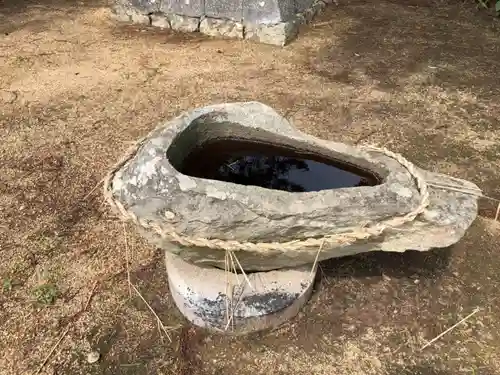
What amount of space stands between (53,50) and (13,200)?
2.26 m

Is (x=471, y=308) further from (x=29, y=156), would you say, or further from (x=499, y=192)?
(x=29, y=156)

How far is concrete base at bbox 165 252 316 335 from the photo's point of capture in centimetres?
229

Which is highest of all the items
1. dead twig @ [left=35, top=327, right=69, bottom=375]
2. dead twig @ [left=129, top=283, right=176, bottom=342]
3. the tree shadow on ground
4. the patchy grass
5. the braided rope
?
the braided rope

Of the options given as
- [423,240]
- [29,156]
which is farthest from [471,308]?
[29,156]

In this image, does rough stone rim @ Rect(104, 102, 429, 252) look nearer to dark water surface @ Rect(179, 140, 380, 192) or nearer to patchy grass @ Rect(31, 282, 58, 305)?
dark water surface @ Rect(179, 140, 380, 192)

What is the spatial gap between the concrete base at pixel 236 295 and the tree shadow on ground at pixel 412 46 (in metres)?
2.60

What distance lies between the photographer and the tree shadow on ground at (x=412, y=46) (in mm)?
4598

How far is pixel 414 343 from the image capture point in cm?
238

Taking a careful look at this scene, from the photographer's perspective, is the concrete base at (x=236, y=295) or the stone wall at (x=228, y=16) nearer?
the concrete base at (x=236, y=295)

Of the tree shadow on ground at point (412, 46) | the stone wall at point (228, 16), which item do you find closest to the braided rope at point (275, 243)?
the tree shadow on ground at point (412, 46)

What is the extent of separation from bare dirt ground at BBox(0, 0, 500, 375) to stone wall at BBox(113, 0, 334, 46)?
15cm

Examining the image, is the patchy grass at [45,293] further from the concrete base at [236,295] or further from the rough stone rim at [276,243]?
the rough stone rim at [276,243]

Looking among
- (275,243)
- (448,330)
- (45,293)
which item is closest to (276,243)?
(275,243)

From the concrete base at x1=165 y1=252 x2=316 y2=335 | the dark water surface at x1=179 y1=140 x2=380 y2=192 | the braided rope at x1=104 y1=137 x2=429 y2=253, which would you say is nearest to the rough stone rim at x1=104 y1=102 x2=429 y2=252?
the braided rope at x1=104 y1=137 x2=429 y2=253
